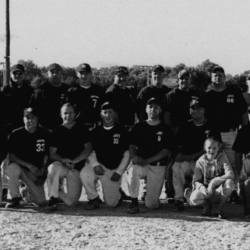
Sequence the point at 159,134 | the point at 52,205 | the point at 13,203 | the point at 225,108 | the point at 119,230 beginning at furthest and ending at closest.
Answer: the point at 225,108 < the point at 159,134 < the point at 13,203 < the point at 52,205 < the point at 119,230

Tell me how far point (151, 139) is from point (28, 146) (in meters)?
1.87

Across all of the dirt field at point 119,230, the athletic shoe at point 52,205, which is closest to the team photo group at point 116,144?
the athletic shoe at point 52,205

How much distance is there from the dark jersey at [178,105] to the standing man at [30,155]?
6.56 feet

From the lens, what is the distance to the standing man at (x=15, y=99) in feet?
23.8

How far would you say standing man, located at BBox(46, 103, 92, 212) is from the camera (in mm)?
6637

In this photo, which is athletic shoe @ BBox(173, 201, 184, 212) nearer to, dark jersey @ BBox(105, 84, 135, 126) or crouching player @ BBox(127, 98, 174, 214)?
crouching player @ BBox(127, 98, 174, 214)

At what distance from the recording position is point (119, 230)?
5.29 metres

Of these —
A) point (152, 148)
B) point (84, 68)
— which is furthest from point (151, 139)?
point (84, 68)

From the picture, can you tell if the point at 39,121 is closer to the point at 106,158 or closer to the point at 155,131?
the point at 106,158

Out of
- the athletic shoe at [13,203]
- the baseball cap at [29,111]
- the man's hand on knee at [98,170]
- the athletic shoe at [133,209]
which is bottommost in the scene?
the athletic shoe at [133,209]

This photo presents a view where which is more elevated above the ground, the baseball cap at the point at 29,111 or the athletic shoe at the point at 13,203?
the baseball cap at the point at 29,111

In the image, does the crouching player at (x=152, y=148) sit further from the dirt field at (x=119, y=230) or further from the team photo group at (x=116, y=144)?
the dirt field at (x=119, y=230)

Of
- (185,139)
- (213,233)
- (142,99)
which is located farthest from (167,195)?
(213,233)

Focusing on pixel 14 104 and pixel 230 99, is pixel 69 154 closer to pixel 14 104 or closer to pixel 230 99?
pixel 14 104
